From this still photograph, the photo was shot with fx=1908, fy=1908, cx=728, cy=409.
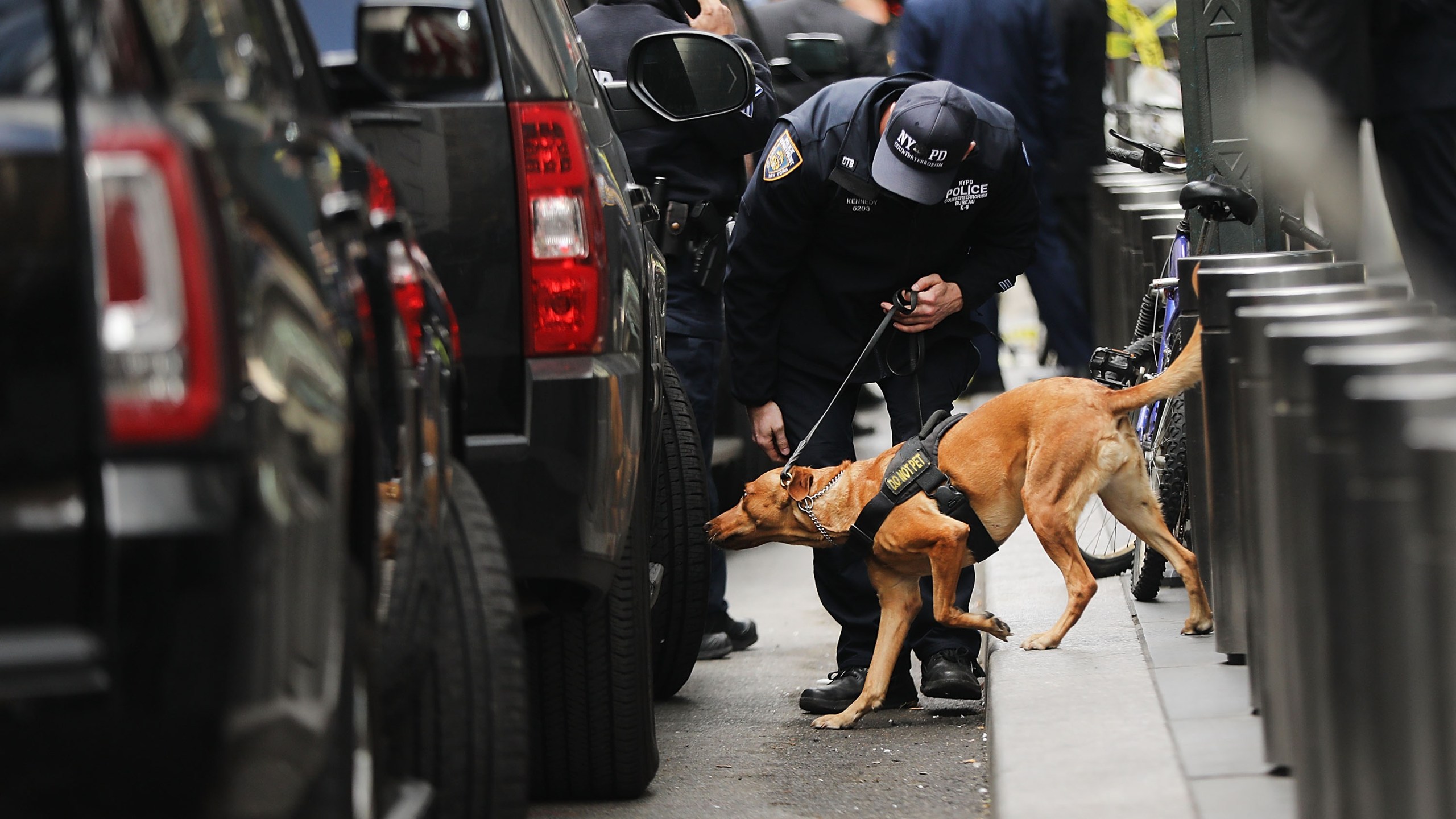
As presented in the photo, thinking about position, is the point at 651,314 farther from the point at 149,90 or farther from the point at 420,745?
the point at 149,90

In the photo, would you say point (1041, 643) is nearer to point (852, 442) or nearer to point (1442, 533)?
point (852, 442)

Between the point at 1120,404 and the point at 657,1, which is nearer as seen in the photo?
the point at 1120,404

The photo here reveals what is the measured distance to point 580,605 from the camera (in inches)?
155

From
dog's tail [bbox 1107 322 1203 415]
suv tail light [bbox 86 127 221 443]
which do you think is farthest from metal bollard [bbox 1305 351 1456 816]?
dog's tail [bbox 1107 322 1203 415]

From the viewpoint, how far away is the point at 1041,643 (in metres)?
5.27

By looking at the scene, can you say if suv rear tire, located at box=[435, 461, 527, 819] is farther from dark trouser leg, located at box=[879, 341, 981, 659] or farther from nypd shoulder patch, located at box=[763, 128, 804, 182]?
dark trouser leg, located at box=[879, 341, 981, 659]

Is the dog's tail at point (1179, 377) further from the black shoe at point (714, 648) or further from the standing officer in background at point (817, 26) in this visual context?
the standing officer in background at point (817, 26)

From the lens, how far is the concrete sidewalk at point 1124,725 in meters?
3.65

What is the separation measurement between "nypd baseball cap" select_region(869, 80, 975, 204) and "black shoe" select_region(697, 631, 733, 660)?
70.6 inches

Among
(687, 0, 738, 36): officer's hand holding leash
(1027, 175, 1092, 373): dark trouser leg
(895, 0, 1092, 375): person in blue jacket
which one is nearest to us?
(687, 0, 738, 36): officer's hand holding leash

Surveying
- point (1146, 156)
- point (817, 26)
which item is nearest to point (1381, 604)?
point (1146, 156)

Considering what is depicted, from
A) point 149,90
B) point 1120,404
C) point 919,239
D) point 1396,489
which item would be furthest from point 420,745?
point 919,239

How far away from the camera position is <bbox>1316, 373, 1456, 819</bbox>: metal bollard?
2.34 m

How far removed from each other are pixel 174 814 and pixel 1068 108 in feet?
29.1
